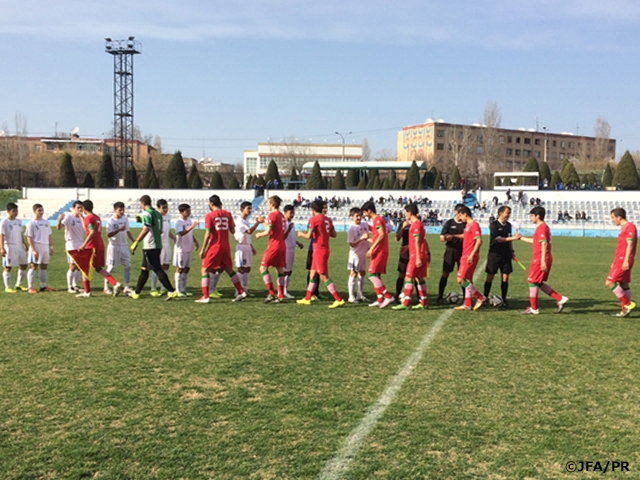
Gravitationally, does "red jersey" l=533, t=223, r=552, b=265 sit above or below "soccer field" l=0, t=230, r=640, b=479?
above

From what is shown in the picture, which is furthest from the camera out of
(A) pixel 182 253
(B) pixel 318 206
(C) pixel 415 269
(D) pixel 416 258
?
(A) pixel 182 253

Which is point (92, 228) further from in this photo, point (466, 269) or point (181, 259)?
point (466, 269)

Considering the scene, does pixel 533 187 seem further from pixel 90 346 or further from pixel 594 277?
pixel 90 346

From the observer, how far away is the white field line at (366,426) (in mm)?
3840

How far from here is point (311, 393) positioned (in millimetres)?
5371

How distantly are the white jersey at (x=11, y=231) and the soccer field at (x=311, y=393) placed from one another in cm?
300

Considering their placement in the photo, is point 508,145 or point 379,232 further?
point 508,145

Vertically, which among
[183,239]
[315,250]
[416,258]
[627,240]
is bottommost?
[416,258]

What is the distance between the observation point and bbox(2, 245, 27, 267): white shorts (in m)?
11.6

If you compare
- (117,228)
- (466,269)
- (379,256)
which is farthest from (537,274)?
(117,228)

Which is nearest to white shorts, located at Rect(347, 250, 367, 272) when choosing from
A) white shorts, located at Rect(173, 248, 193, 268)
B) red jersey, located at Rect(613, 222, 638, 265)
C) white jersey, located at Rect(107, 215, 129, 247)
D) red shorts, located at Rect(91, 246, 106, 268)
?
white shorts, located at Rect(173, 248, 193, 268)

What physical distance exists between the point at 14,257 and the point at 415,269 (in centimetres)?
837

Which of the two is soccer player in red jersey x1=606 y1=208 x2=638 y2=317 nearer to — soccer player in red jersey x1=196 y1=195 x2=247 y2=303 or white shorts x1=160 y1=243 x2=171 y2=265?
soccer player in red jersey x1=196 y1=195 x2=247 y2=303

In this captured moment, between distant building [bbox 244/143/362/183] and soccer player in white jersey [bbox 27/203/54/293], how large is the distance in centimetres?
8749
